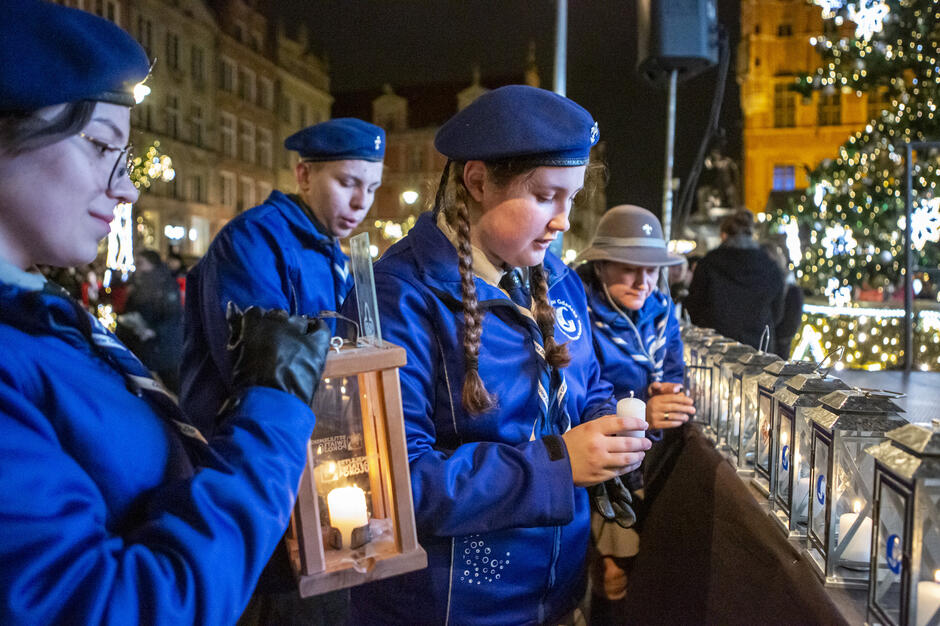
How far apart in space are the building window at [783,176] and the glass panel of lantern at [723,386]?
129 ft

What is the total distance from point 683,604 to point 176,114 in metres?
33.1

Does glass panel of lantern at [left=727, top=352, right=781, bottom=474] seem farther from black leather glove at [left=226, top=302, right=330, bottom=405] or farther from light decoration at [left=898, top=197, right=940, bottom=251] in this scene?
light decoration at [left=898, top=197, right=940, bottom=251]

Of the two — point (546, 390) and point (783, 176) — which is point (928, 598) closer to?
point (546, 390)

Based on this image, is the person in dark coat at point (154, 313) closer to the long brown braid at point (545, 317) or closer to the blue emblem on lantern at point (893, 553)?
the long brown braid at point (545, 317)

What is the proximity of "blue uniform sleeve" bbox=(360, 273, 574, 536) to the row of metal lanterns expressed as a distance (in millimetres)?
578

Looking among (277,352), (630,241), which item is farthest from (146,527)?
(630,241)

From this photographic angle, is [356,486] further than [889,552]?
Yes

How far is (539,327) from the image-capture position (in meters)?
1.73

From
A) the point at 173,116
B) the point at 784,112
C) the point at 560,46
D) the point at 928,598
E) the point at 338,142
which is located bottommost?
the point at 928,598

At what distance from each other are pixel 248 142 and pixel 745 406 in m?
37.6

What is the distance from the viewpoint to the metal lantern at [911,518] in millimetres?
1060

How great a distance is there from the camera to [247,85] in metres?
36.4

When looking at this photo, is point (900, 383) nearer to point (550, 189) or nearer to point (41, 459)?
point (550, 189)

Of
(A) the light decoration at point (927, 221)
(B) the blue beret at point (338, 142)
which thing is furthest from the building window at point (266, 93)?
(B) the blue beret at point (338, 142)
